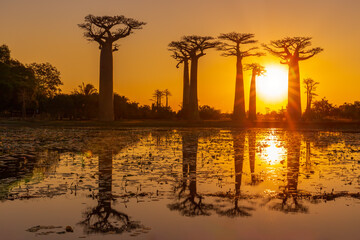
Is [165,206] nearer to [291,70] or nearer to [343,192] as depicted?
[343,192]

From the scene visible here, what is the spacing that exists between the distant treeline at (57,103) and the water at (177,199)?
53627 mm

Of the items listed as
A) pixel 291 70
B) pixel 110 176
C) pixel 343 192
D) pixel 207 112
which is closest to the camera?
pixel 343 192

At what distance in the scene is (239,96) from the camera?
66188 millimetres

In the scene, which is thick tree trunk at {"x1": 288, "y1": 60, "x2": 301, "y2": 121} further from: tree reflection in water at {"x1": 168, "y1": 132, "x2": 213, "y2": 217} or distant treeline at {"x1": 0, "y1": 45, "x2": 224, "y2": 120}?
tree reflection in water at {"x1": 168, "y1": 132, "x2": 213, "y2": 217}

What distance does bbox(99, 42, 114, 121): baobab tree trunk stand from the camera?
54.9 m

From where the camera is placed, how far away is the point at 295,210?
8.55 metres

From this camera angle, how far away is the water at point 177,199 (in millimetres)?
7270

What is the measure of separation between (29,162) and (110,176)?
4.40 metres

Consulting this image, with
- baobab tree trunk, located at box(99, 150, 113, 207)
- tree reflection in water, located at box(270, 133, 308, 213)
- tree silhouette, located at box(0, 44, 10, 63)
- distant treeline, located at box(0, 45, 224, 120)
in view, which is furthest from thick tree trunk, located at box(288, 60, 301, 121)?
tree reflection in water, located at box(270, 133, 308, 213)

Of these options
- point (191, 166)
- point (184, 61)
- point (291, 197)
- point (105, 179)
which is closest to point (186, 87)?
point (184, 61)

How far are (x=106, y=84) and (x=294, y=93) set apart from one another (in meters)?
24.2

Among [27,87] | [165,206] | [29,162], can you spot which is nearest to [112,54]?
[27,87]

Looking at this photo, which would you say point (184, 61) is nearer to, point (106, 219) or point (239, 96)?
point (239, 96)

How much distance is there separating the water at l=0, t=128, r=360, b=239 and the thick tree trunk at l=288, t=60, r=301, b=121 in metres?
46.5
